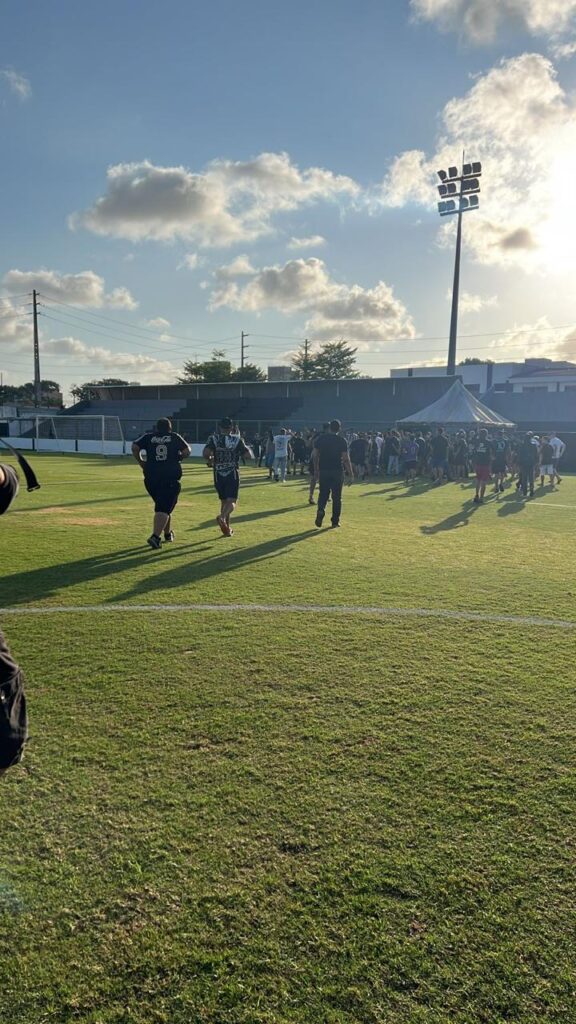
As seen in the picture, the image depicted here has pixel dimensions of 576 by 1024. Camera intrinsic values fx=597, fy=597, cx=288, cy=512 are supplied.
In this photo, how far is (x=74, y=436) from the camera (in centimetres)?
4341

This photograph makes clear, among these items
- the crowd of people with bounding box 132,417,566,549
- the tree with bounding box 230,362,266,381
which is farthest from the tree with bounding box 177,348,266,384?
the crowd of people with bounding box 132,417,566,549

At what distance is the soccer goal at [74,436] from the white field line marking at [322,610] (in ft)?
114

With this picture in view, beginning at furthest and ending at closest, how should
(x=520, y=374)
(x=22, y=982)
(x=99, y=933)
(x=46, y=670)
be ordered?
(x=520, y=374), (x=46, y=670), (x=99, y=933), (x=22, y=982)

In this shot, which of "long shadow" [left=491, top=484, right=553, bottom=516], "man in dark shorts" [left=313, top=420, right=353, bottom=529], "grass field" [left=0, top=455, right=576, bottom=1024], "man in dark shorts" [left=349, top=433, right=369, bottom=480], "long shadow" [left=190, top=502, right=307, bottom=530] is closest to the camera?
"grass field" [left=0, top=455, right=576, bottom=1024]

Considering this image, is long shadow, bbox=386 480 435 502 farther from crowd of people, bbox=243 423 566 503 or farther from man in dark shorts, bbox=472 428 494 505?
man in dark shorts, bbox=472 428 494 505

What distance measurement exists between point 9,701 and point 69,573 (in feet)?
18.5

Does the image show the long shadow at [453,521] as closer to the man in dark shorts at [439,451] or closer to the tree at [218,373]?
the man in dark shorts at [439,451]

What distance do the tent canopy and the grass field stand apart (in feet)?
80.0

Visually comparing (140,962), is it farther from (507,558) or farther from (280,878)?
(507,558)

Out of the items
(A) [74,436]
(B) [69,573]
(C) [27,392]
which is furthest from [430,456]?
(C) [27,392]

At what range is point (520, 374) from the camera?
58.4m

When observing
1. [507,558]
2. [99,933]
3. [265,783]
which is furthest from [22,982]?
[507,558]

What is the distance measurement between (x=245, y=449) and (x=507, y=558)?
4.47 meters

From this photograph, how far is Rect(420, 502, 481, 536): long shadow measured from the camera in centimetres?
1114
